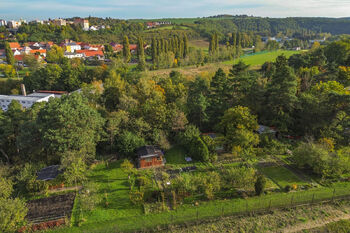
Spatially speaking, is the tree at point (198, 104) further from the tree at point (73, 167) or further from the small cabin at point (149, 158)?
the tree at point (73, 167)

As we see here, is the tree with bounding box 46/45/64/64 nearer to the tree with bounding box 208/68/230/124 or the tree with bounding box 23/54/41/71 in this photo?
the tree with bounding box 23/54/41/71

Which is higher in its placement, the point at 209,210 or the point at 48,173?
the point at 48,173

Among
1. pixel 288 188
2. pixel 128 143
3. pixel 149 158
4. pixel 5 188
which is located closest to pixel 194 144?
pixel 149 158

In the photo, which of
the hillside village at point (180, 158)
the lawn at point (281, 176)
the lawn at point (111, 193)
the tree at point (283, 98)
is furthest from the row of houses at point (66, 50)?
the lawn at point (281, 176)

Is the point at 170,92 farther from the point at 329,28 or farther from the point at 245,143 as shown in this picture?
the point at 329,28

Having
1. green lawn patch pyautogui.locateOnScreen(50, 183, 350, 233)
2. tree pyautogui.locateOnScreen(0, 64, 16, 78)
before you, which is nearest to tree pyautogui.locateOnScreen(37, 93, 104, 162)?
green lawn patch pyautogui.locateOnScreen(50, 183, 350, 233)

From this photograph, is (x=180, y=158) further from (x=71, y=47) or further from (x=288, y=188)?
(x=71, y=47)

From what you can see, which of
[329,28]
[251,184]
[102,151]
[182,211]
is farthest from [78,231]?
[329,28]
